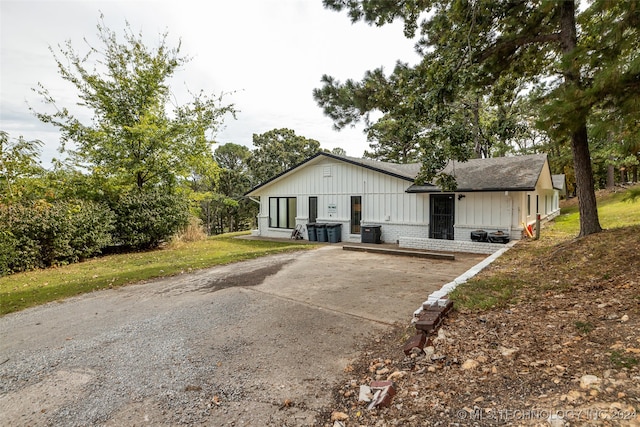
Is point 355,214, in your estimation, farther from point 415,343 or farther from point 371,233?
point 415,343

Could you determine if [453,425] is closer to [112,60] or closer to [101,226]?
[101,226]

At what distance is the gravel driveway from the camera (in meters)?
2.49

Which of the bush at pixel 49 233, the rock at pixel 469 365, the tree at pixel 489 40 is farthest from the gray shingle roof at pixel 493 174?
the bush at pixel 49 233

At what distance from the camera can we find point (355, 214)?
45.9ft

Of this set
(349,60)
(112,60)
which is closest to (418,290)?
(349,60)

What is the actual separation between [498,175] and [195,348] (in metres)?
12.0

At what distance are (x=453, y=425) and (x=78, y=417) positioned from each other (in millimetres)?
2845

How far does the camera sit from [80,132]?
1238 centimetres

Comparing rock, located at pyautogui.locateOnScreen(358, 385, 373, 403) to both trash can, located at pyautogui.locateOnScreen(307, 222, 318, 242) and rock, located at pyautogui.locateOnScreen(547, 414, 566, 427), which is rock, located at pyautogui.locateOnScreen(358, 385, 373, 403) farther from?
trash can, located at pyautogui.locateOnScreen(307, 222, 318, 242)

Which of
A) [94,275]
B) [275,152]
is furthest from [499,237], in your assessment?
[275,152]

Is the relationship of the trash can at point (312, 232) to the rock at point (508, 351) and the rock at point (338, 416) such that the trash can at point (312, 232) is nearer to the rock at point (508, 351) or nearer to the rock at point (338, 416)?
the rock at point (508, 351)

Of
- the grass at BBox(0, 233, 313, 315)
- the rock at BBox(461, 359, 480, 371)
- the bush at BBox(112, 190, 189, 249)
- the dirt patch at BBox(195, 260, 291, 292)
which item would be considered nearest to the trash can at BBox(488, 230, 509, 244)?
the grass at BBox(0, 233, 313, 315)

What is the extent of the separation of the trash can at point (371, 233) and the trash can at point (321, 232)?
6.07 feet

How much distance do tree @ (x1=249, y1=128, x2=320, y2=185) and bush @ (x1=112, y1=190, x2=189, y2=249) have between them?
18.2m
